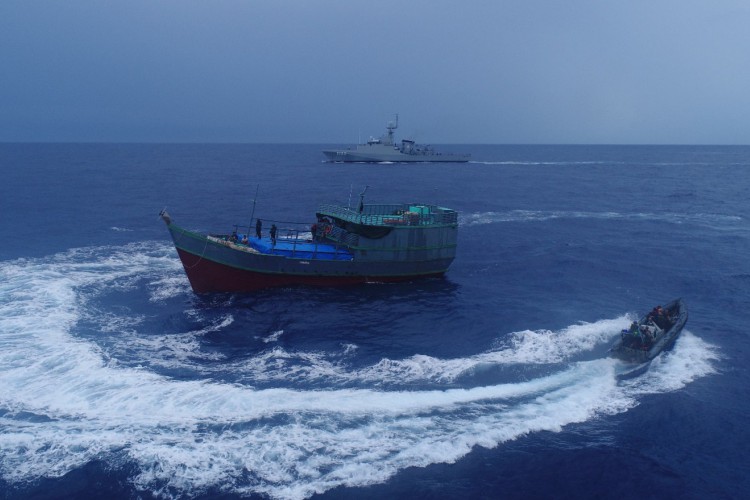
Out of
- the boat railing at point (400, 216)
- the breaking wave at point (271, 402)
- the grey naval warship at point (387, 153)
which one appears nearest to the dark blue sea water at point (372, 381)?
the breaking wave at point (271, 402)

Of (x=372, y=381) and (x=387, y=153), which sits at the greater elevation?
(x=387, y=153)

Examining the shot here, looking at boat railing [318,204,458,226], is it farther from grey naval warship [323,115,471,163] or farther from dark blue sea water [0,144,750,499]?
grey naval warship [323,115,471,163]

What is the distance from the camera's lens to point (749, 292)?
42406 millimetres

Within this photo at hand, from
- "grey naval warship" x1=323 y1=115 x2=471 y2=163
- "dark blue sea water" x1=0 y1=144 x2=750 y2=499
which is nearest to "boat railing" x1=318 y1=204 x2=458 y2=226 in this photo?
"dark blue sea water" x1=0 y1=144 x2=750 y2=499

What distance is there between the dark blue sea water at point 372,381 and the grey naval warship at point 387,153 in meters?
128

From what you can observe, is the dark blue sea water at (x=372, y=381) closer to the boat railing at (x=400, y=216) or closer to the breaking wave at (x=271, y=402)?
the breaking wave at (x=271, y=402)

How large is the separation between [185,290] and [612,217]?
61755 mm

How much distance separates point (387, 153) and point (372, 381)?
159m

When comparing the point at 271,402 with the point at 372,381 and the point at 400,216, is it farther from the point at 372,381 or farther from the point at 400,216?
the point at 400,216

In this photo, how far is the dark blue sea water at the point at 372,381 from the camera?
63.6 ft

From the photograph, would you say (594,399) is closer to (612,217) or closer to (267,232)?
(267,232)

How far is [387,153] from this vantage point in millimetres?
180500

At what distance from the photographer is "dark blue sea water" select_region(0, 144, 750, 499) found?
19375 millimetres

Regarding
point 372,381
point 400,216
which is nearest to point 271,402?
point 372,381
